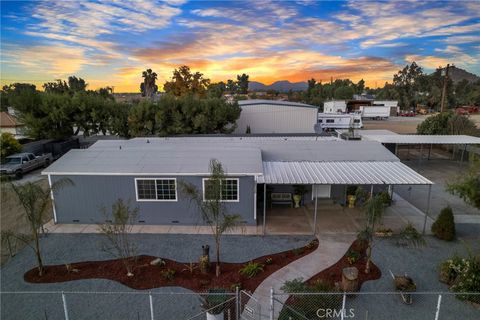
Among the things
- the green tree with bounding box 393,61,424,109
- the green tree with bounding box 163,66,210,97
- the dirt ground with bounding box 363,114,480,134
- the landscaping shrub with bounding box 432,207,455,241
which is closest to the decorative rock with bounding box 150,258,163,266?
the landscaping shrub with bounding box 432,207,455,241

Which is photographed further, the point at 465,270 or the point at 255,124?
the point at 255,124

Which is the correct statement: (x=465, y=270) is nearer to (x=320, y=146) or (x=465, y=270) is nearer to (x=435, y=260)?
(x=435, y=260)

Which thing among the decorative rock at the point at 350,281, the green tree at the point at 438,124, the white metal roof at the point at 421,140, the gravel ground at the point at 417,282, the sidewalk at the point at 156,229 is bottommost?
the gravel ground at the point at 417,282

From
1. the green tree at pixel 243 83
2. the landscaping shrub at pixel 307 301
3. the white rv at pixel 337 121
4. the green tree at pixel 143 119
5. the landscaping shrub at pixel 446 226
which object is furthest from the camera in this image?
the green tree at pixel 243 83

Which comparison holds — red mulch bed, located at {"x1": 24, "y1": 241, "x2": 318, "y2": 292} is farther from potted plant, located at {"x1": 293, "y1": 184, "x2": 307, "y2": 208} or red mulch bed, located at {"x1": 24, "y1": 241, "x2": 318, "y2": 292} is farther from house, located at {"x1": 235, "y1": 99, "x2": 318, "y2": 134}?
house, located at {"x1": 235, "y1": 99, "x2": 318, "y2": 134}

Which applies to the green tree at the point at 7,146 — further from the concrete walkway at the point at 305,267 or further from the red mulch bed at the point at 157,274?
the concrete walkway at the point at 305,267

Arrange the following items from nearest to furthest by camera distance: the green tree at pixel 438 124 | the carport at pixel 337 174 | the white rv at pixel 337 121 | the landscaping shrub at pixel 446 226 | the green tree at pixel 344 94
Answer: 1. the landscaping shrub at pixel 446 226
2. the carport at pixel 337 174
3. the green tree at pixel 438 124
4. the white rv at pixel 337 121
5. the green tree at pixel 344 94

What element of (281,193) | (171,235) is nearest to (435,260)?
(281,193)

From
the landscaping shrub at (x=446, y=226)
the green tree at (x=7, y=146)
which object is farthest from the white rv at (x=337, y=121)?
the green tree at (x=7, y=146)
